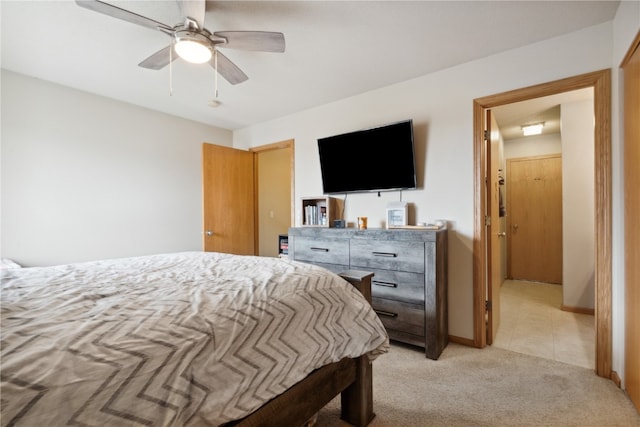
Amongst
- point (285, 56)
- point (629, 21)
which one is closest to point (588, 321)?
point (629, 21)

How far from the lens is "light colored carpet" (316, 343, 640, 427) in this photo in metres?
1.58

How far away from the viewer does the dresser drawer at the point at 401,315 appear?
233 centimetres

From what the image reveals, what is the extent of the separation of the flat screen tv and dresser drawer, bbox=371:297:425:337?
1.09 metres

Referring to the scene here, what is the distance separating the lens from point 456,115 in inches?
102

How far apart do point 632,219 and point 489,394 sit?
1322 millimetres

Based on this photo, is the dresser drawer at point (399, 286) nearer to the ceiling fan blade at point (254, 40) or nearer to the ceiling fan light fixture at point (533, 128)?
the ceiling fan blade at point (254, 40)

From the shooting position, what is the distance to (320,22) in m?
2.00

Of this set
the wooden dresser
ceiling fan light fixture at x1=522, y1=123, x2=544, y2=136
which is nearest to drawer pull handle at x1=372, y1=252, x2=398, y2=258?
the wooden dresser

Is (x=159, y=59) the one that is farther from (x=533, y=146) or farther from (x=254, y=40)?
(x=533, y=146)

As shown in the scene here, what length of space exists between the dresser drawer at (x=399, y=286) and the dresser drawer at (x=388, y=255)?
5 centimetres

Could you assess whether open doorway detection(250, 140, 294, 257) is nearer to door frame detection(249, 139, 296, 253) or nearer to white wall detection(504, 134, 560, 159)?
door frame detection(249, 139, 296, 253)

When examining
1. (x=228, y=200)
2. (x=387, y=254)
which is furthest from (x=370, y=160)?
(x=228, y=200)

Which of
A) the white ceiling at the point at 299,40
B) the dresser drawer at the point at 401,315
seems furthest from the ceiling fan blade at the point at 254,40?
the dresser drawer at the point at 401,315

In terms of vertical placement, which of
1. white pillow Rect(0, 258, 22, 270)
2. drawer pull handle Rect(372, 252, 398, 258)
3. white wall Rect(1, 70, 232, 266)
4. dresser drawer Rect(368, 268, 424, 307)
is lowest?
dresser drawer Rect(368, 268, 424, 307)
